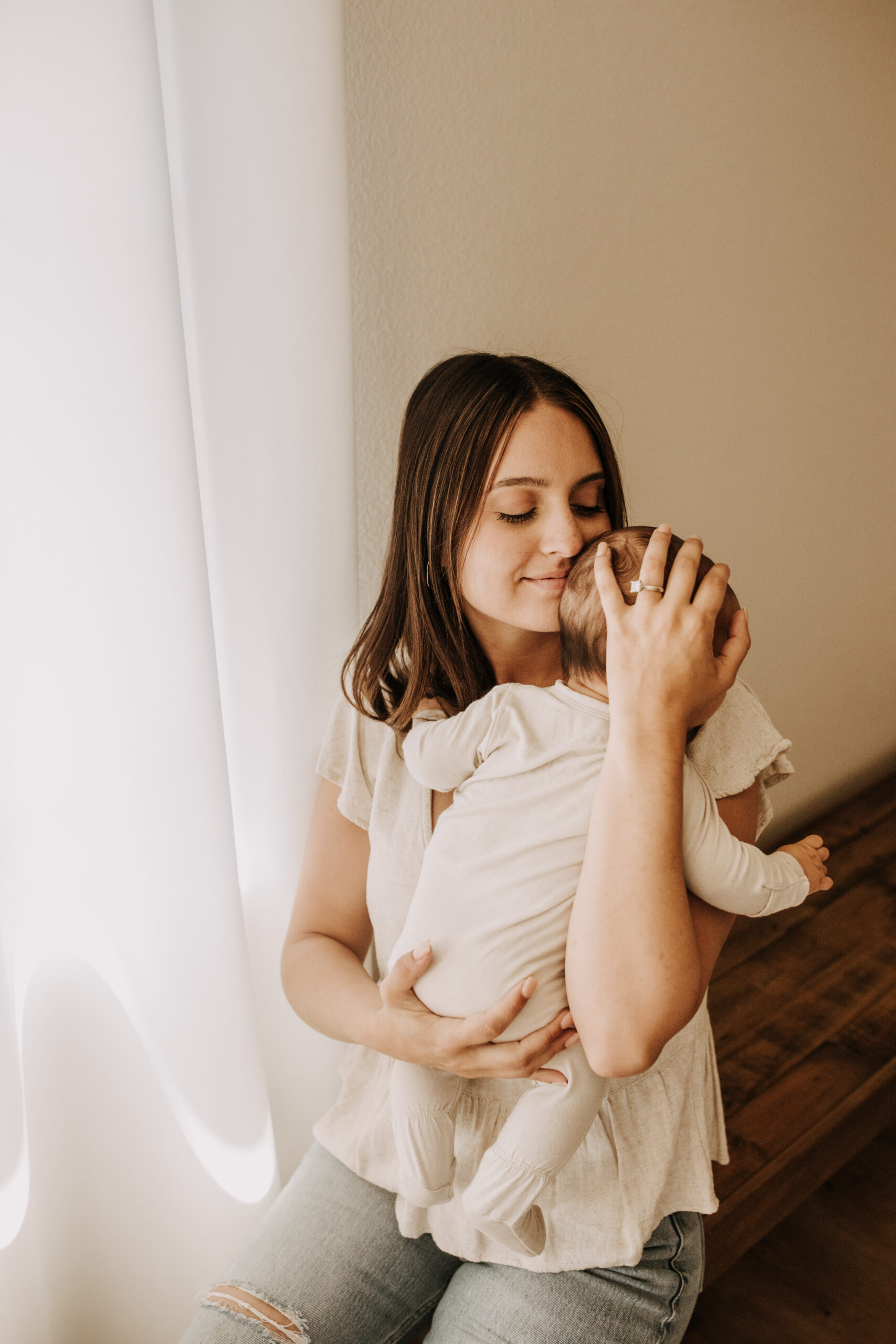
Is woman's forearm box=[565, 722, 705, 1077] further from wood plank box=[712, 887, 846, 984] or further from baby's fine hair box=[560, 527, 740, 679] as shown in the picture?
wood plank box=[712, 887, 846, 984]

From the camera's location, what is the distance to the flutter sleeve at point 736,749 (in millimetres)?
997

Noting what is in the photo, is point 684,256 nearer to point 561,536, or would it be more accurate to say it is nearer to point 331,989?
point 561,536

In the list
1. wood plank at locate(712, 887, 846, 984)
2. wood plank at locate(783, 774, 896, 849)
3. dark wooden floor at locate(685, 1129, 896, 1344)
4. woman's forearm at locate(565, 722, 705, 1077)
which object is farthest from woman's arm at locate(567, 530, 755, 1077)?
wood plank at locate(783, 774, 896, 849)

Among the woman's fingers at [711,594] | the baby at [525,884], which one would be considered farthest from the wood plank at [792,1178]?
the woman's fingers at [711,594]

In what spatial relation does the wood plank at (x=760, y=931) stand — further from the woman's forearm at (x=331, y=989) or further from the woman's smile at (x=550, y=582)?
the woman's smile at (x=550, y=582)

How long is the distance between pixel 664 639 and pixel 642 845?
0.20m

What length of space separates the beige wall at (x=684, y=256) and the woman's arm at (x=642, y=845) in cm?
60

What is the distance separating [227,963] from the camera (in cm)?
113

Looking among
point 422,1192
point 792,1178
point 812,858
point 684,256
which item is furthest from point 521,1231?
point 684,256

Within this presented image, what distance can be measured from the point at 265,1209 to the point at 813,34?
2.29 metres

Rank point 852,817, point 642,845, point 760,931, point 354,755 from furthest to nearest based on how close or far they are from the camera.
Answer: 1. point 852,817
2. point 760,931
3. point 354,755
4. point 642,845

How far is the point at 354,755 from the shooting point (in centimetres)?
115

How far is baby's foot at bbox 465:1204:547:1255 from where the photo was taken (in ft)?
2.87

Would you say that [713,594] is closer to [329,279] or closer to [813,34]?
[329,279]
